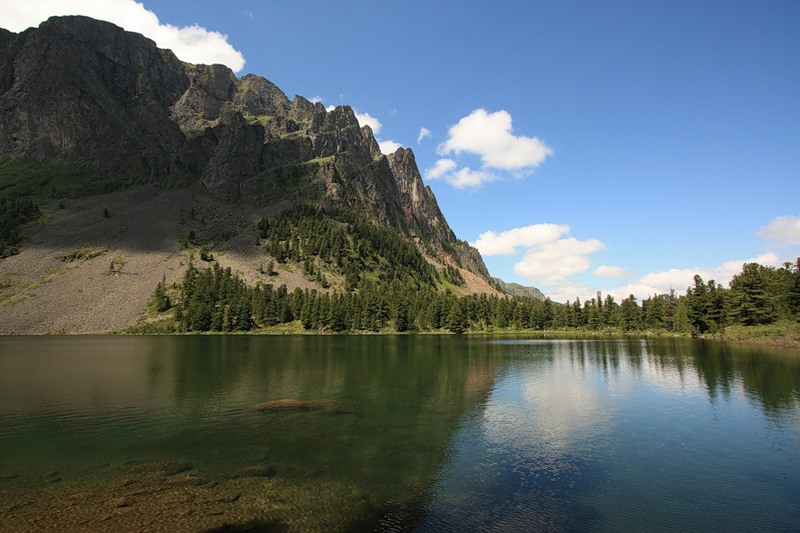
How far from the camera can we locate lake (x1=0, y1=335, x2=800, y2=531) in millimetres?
20125

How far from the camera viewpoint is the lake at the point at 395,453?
66.0 feet

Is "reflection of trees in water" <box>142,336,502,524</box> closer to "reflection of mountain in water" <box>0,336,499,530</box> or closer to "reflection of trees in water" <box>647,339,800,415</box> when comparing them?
"reflection of mountain in water" <box>0,336,499,530</box>

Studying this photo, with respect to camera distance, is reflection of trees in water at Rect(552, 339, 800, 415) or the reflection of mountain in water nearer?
the reflection of mountain in water

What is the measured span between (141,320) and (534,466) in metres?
195

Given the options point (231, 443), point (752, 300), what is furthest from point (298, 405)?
point (752, 300)

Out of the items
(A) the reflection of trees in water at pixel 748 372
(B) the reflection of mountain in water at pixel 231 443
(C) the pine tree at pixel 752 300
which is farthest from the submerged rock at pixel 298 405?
(C) the pine tree at pixel 752 300

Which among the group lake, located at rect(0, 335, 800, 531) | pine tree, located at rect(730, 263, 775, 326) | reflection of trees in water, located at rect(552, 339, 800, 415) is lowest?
lake, located at rect(0, 335, 800, 531)

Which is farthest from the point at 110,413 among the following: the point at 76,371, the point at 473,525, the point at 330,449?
the point at 473,525

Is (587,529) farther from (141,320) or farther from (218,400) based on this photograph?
(141,320)

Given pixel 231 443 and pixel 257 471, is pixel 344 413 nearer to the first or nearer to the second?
pixel 231 443

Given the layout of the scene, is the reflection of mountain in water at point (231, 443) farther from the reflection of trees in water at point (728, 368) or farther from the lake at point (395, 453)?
the reflection of trees in water at point (728, 368)

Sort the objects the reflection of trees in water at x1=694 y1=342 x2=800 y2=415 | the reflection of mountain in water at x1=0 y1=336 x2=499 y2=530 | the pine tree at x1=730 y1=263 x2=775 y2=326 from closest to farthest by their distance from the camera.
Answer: the reflection of mountain in water at x1=0 y1=336 x2=499 y2=530 < the reflection of trees in water at x1=694 y1=342 x2=800 y2=415 < the pine tree at x1=730 y1=263 x2=775 y2=326

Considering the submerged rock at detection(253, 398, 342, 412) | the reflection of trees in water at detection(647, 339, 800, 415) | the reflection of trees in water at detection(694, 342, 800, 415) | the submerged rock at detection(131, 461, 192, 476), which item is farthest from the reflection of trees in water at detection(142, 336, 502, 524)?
the reflection of trees in water at detection(694, 342, 800, 415)

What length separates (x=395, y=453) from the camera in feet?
96.2
